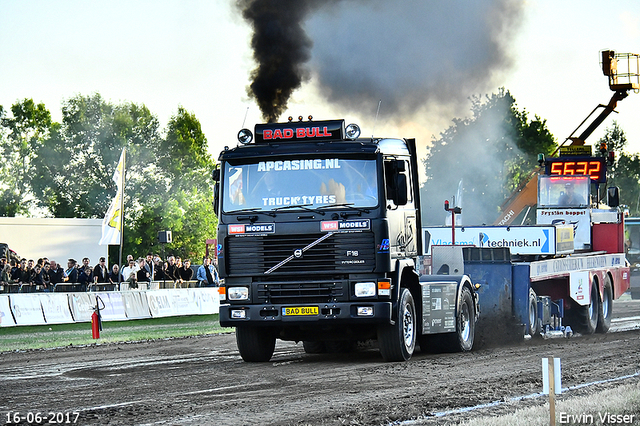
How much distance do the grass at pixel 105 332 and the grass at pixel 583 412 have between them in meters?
12.0

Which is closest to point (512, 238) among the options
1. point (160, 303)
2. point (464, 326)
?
point (464, 326)

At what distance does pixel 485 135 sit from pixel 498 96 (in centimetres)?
349

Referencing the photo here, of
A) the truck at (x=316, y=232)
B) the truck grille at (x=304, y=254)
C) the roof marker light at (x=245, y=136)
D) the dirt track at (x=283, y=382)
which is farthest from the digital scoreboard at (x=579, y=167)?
the truck grille at (x=304, y=254)

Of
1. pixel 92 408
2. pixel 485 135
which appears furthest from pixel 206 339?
pixel 485 135

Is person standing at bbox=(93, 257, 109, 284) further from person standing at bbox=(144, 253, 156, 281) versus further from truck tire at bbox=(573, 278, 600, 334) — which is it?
truck tire at bbox=(573, 278, 600, 334)

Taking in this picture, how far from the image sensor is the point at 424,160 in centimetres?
7512

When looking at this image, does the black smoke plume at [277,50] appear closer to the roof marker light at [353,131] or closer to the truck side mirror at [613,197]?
the roof marker light at [353,131]

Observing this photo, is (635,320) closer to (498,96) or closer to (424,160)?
(424,160)

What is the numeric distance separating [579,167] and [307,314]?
42.1ft

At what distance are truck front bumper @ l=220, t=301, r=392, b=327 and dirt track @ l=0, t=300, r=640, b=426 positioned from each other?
68cm

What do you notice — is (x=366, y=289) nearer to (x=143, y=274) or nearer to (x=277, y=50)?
(x=277, y=50)

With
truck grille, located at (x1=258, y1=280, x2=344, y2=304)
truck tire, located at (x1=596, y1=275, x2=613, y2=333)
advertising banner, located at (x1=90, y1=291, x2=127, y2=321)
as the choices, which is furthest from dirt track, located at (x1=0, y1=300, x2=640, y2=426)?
advertising banner, located at (x1=90, y1=291, x2=127, y2=321)

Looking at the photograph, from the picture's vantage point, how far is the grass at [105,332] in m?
19.3

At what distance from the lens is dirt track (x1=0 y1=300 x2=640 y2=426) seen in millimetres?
8852
